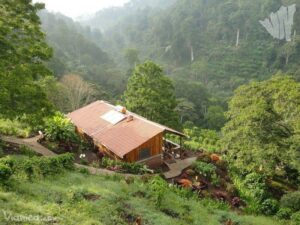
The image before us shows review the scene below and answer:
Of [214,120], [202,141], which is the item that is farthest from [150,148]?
[214,120]

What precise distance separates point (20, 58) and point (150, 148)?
9.61 metres

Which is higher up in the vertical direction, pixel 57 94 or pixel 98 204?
pixel 57 94

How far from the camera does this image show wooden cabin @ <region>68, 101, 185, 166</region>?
75.4 feet

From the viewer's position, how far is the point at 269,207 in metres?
20.4

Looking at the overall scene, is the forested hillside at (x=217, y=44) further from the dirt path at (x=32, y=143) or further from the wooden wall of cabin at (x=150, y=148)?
the dirt path at (x=32, y=143)

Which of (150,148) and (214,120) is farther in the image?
(214,120)

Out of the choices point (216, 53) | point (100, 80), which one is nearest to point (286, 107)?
point (100, 80)

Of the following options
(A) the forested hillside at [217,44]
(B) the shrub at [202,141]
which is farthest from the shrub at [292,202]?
(A) the forested hillside at [217,44]

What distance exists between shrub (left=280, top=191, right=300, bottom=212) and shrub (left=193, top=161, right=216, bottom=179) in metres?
4.66

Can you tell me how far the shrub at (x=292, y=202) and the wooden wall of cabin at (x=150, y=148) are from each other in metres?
7.91

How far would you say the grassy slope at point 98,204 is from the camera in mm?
12438

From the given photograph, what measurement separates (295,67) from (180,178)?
5609 cm

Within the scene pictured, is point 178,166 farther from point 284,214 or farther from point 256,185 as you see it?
point 284,214

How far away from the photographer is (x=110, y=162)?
22156mm
